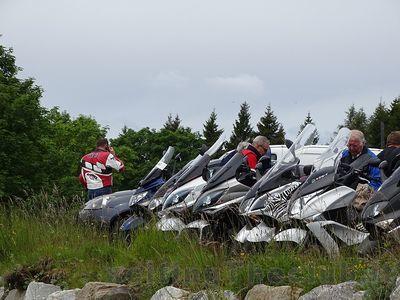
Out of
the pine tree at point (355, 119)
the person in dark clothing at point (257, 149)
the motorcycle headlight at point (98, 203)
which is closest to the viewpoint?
the person in dark clothing at point (257, 149)

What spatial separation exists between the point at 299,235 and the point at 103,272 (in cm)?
223

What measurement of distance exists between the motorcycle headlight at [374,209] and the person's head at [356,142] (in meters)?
2.13

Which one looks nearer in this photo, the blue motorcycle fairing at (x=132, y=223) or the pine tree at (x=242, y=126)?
the blue motorcycle fairing at (x=132, y=223)

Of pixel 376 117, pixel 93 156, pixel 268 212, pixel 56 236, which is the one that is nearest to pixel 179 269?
pixel 268 212

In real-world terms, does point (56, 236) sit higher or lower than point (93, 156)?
lower

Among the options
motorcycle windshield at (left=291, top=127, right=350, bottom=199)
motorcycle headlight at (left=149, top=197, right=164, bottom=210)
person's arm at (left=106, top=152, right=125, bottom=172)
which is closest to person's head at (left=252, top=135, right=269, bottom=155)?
motorcycle headlight at (left=149, top=197, right=164, bottom=210)

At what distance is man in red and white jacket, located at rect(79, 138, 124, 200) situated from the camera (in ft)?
45.4

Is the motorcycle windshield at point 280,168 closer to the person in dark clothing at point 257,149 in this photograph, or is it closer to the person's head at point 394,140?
the person's head at point 394,140

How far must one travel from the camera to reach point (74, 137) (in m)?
61.4

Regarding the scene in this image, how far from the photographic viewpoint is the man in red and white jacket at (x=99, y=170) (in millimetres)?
13836

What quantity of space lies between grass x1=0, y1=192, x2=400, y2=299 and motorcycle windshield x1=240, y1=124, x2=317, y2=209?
791mm

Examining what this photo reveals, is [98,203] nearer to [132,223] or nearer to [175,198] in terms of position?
[132,223]

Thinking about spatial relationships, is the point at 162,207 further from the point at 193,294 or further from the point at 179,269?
the point at 193,294

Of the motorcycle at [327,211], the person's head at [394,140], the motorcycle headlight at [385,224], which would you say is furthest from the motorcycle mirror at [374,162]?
the motorcycle headlight at [385,224]
